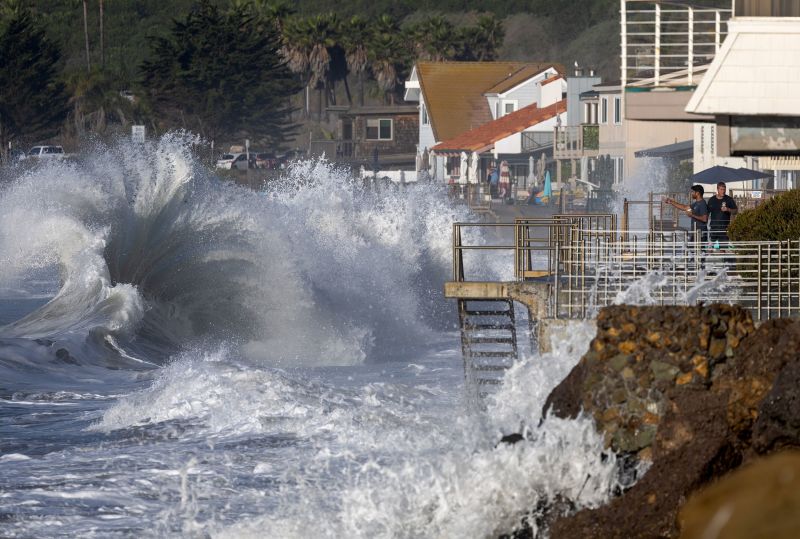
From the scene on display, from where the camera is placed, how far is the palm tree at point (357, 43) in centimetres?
11012

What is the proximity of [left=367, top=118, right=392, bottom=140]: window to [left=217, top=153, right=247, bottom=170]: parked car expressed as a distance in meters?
9.61

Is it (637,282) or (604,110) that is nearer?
(637,282)

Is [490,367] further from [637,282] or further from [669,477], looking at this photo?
[669,477]

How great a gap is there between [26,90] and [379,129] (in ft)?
70.3

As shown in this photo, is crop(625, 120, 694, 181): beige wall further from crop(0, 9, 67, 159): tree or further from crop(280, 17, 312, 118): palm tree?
crop(280, 17, 312, 118): palm tree

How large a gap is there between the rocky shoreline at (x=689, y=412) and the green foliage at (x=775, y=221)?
5.81 metres

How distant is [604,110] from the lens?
219 feet

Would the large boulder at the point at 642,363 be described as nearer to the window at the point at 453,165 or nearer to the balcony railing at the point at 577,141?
the balcony railing at the point at 577,141

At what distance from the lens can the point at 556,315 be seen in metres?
15.0

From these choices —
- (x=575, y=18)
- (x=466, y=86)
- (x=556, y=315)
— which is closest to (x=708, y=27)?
(x=466, y=86)

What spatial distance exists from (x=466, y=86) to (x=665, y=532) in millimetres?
84731

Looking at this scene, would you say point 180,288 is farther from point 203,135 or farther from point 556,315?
point 203,135

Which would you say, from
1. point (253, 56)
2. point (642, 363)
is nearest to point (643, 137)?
point (253, 56)

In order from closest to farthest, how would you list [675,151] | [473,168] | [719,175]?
1. [719,175]
2. [675,151]
3. [473,168]
